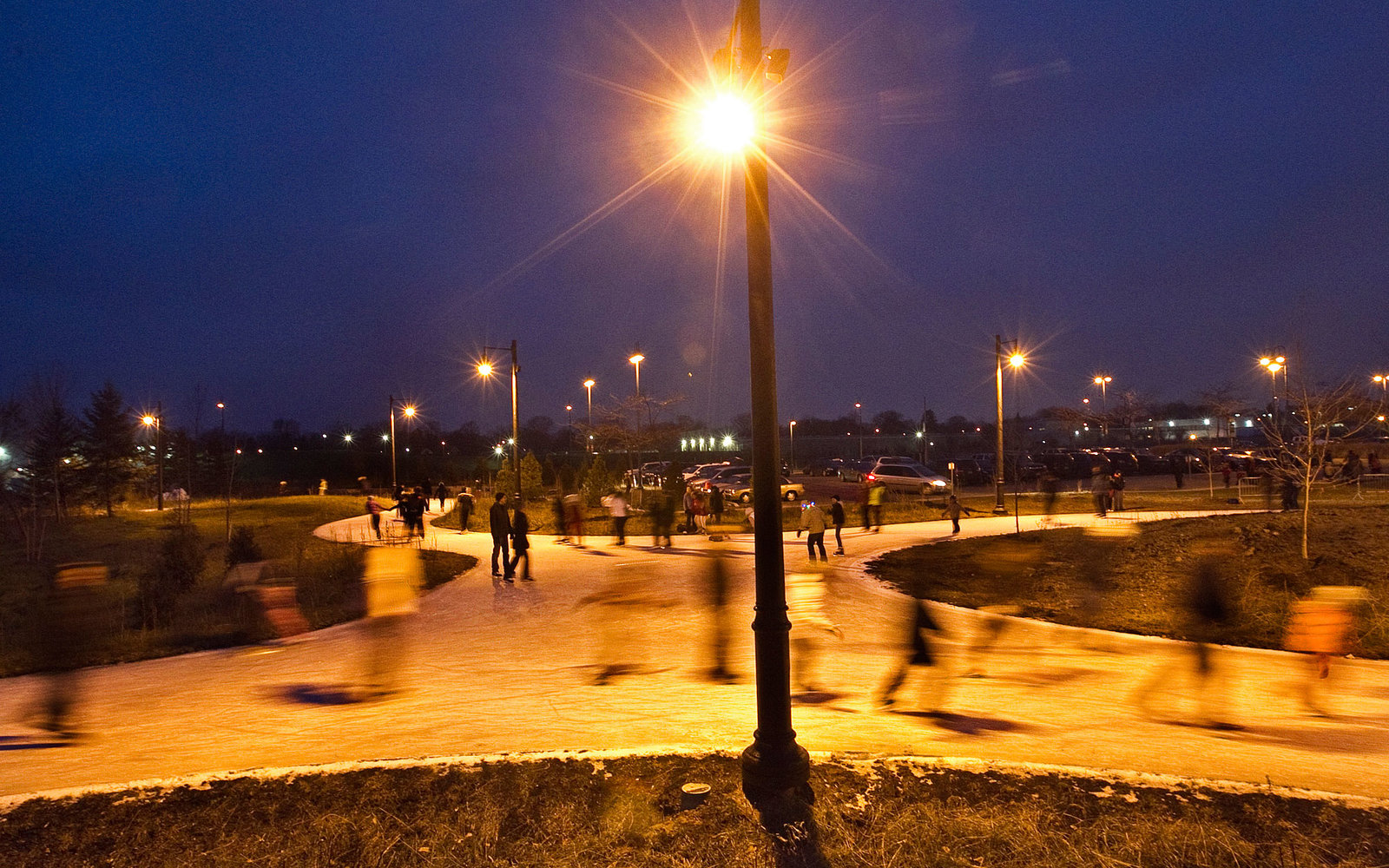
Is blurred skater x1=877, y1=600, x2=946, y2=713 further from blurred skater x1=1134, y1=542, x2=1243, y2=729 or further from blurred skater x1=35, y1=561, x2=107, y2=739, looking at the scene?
blurred skater x1=35, y1=561, x2=107, y2=739

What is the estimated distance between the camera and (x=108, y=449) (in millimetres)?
44688

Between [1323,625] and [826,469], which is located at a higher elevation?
[826,469]

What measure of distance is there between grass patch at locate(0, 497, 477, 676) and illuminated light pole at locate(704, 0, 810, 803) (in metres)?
6.70

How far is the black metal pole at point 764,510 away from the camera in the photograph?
5227 millimetres

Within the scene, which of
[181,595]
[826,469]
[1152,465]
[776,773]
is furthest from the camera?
[826,469]

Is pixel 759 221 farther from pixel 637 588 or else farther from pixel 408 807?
pixel 637 588

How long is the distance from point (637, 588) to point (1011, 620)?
6.29 m

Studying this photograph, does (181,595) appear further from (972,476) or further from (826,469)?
(826,469)

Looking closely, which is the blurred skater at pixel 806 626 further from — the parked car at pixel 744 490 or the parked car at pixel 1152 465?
the parked car at pixel 1152 465

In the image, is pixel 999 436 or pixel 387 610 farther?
pixel 999 436

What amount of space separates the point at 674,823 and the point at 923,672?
182 inches

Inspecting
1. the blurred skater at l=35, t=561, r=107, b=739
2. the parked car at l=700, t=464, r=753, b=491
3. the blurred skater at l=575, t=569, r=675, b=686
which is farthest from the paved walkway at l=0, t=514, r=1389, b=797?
the parked car at l=700, t=464, r=753, b=491

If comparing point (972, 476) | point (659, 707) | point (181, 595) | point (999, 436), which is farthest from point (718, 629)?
point (972, 476)

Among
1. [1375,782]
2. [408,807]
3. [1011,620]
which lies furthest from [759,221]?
[1011,620]
